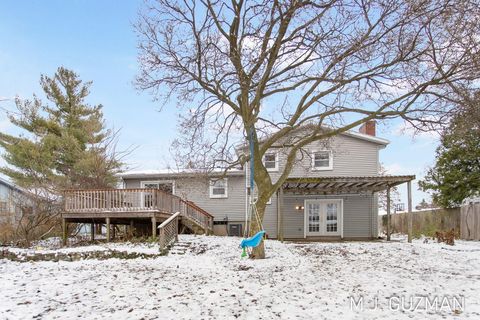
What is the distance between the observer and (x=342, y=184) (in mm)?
15109

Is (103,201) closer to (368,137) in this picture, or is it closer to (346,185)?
(346,185)

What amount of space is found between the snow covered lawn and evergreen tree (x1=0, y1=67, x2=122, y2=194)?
12.6 meters

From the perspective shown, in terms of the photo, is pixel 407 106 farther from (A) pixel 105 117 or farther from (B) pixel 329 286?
(A) pixel 105 117

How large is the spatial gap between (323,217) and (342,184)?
117 inches

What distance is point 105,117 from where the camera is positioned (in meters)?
25.6

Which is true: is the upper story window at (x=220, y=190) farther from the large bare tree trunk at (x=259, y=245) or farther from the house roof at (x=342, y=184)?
the large bare tree trunk at (x=259, y=245)

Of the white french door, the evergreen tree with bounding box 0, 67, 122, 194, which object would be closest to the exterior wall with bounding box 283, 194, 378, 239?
the white french door

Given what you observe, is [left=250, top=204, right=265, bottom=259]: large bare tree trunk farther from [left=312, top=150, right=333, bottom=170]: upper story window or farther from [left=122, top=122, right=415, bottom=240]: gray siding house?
[left=312, top=150, right=333, bottom=170]: upper story window

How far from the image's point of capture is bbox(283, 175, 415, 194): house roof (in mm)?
13742

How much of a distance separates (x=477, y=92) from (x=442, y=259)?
4.36 m

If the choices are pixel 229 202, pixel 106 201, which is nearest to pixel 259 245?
pixel 106 201

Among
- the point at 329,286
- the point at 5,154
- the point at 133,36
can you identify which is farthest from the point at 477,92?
the point at 5,154

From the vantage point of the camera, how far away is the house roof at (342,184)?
13.7m

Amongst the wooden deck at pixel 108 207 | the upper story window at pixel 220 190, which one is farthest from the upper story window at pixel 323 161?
the wooden deck at pixel 108 207
